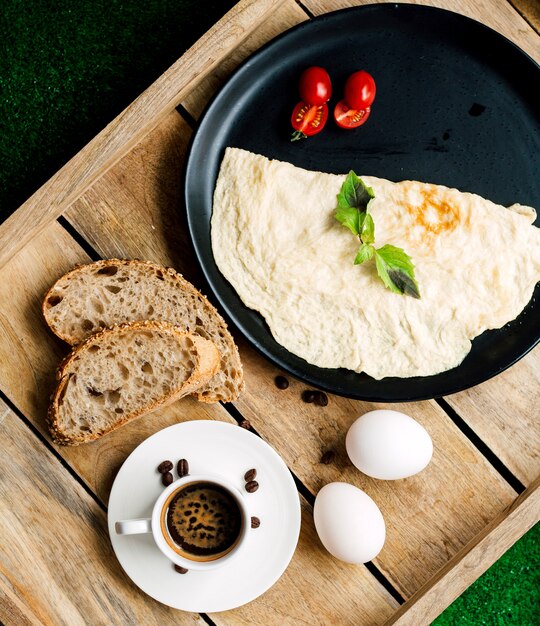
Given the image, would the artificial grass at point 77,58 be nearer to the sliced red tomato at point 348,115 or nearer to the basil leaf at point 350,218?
the sliced red tomato at point 348,115

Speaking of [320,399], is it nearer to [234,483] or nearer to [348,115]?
[234,483]

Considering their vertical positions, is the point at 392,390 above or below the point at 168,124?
below

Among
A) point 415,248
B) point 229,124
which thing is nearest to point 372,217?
point 415,248

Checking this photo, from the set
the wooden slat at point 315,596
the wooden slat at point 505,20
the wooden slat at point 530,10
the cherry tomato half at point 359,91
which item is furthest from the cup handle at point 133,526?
the wooden slat at point 530,10

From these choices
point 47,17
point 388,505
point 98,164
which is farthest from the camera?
point 47,17

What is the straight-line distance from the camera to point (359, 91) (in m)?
1.62

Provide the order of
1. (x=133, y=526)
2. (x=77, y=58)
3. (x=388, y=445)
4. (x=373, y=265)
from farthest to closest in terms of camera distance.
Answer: (x=77, y=58) → (x=373, y=265) → (x=388, y=445) → (x=133, y=526)

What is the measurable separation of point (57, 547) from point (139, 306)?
0.64 meters

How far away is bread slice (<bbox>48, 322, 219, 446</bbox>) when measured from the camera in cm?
157

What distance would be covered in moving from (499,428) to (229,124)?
3.50ft

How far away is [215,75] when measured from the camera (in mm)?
1697

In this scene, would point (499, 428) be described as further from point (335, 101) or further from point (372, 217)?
point (335, 101)

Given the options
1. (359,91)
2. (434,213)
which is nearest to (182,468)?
(434,213)

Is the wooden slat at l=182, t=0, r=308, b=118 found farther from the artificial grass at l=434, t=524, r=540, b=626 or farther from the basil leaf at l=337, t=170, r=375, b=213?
the artificial grass at l=434, t=524, r=540, b=626
